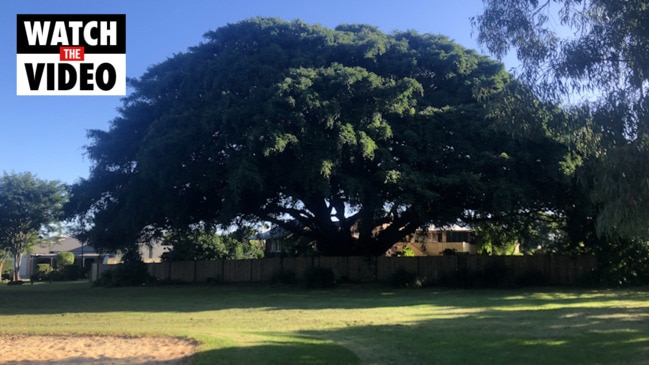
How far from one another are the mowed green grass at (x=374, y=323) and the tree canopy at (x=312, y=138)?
4.23 metres

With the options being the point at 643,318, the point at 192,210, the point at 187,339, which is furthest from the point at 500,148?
the point at 187,339

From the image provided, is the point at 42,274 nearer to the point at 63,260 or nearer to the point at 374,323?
the point at 63,260

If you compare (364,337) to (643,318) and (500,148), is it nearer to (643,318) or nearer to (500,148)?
(643,318)

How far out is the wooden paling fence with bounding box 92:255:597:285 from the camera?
94.7ft

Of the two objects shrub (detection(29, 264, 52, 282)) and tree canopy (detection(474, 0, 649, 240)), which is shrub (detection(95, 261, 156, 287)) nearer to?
shrub (detection(29, 264, 52, 282))

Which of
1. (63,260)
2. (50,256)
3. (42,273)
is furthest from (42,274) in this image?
(50,256)

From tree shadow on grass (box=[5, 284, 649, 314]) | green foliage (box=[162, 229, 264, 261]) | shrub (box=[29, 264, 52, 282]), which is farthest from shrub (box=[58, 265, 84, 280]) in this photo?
tree shadow on grass (box=[5, 284, 649, 314])

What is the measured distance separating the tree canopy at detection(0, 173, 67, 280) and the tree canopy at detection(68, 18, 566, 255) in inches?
927

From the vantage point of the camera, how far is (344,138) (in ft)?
74.8

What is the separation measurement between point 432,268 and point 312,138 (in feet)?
37.8

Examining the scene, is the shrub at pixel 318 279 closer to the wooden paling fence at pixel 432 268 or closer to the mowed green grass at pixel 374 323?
the mowed green grass at pixel 374 323

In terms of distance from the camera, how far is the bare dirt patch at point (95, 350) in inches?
408

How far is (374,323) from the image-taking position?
15.2m

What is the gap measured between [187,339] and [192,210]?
17924mm
